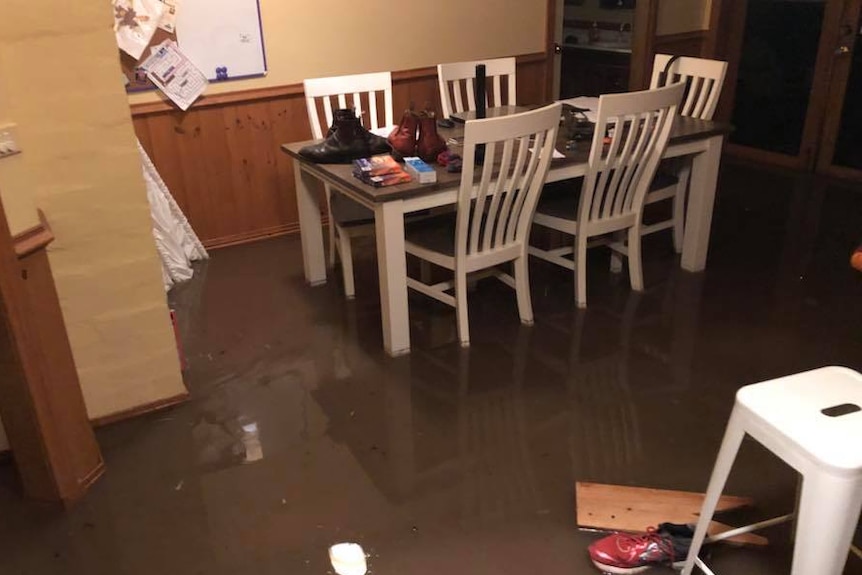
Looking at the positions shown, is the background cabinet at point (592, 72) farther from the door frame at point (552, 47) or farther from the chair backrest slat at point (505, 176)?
the chair backrest slat at point (505, 176)

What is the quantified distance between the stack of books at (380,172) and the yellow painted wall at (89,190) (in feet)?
2.64

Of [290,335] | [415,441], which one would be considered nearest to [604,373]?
[415,441]

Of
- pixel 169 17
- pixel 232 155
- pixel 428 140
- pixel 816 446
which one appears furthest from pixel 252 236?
pixel 816 446

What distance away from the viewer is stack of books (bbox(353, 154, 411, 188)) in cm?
271

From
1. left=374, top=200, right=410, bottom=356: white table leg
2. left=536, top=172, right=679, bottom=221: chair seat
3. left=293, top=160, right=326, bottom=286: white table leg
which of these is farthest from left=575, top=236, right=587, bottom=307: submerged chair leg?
left=293, top=160, right=326, bottom=286: white table leg

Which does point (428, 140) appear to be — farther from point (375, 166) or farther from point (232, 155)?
point (232, 155)

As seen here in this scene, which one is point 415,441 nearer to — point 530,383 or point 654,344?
point 530,383

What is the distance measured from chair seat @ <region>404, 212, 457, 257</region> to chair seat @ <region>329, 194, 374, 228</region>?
0.26 m

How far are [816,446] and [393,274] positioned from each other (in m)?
1.67

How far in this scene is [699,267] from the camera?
11.9ft

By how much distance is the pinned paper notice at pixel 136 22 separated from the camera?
136 inches

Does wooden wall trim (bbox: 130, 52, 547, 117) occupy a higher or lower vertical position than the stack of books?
higher

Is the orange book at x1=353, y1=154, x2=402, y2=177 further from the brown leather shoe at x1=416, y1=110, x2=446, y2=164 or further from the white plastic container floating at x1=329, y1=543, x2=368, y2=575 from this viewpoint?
the white plastic container floating at x1=329, y1=543, x2=368, y2=575

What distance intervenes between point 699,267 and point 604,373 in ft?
3.77
